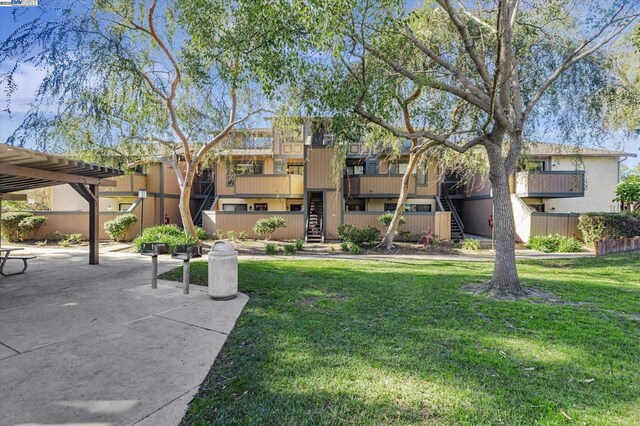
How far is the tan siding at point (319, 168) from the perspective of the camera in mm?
17391

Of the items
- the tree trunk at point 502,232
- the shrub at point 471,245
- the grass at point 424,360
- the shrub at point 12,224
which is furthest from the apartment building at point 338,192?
the grass at point 424,360

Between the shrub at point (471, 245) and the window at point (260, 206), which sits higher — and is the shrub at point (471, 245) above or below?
below

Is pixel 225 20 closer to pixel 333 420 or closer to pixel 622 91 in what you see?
pixel 333 420

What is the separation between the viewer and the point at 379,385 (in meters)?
2.84

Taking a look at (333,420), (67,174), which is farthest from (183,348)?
(67,174)

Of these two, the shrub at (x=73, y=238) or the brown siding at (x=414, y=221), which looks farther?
the brown siding at (x=414, y=221)

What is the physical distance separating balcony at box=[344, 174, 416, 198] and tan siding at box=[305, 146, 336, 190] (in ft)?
4.91

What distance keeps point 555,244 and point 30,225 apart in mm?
25306

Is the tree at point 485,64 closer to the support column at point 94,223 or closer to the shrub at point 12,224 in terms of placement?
the support column at point 94,223

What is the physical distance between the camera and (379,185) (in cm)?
1823

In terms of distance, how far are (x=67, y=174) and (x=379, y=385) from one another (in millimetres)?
9720

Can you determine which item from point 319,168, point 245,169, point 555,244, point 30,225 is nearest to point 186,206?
point 245,169

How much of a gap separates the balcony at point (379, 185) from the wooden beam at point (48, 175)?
474 inches

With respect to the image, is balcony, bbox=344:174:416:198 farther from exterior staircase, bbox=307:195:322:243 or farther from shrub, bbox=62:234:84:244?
shrub, bbox=62:234:84:244
